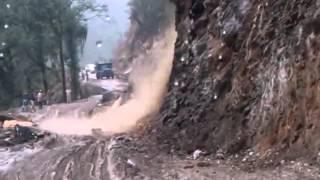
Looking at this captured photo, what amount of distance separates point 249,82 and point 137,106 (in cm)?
1778

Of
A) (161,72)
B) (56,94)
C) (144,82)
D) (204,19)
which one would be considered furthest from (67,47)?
(204,19)

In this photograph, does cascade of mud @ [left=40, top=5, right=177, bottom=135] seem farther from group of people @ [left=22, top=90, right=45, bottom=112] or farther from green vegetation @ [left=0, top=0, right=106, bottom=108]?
green vegetation @ [left=0, top=0, right=106, bottom=108]

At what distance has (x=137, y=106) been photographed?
33188mm

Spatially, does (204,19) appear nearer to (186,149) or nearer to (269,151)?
(186,149)

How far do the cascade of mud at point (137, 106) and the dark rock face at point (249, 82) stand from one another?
6.74 m

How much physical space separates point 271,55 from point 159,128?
21.2ft

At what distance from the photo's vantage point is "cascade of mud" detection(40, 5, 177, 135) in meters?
28.8

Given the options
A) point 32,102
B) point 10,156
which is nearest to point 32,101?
point 32,102

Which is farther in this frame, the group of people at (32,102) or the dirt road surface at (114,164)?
the group of people at (32,102)

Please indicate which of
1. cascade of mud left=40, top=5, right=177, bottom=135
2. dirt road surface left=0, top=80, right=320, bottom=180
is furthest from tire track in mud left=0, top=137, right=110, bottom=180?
cascade of mud left=40, top=5, right=177, bottom=135

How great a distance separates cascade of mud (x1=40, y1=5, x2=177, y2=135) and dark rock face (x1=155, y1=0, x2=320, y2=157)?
6.74 meters

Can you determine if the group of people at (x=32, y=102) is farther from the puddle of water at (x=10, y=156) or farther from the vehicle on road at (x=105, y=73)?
the vehicle on road at (x=105, y=73)

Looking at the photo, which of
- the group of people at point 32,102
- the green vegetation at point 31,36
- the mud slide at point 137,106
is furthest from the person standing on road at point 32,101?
the mud slide at point 137,106

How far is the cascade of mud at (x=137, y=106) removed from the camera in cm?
2884
